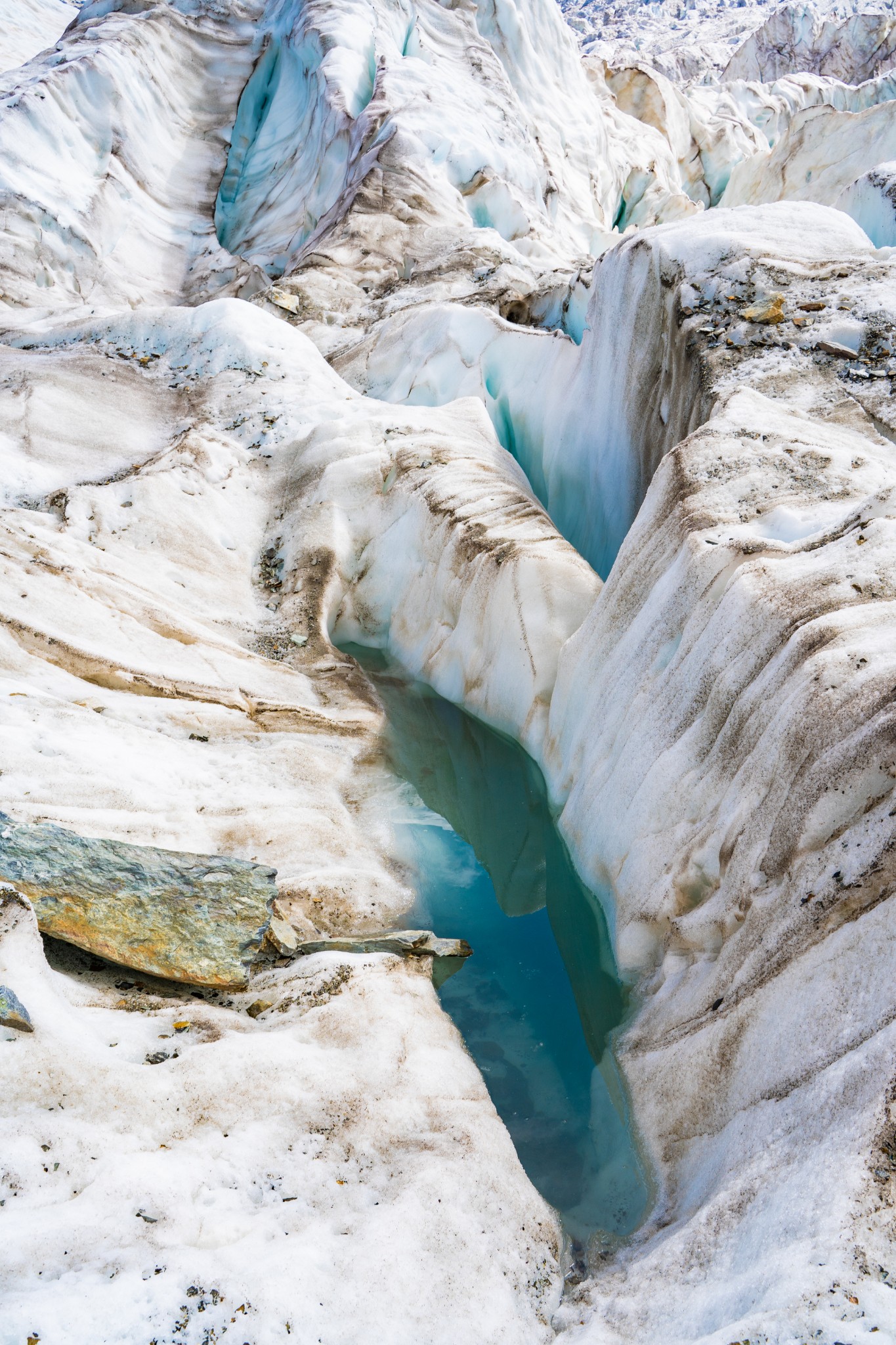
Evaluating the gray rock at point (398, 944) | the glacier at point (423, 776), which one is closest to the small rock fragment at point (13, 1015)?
the glacier at point (423, 776)

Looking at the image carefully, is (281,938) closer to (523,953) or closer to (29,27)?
(523,953)

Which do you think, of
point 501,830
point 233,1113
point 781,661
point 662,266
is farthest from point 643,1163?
point 662,266

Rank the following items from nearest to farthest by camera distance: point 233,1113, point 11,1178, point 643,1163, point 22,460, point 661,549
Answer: point 11,1178
point 233,1113
point 643,1163
point 661,549
point 22,460

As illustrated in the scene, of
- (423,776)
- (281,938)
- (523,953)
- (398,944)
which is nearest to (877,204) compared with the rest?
(423,776)

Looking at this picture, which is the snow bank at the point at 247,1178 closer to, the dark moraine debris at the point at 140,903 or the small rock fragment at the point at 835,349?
the dark moraine debris at the point at 140,903

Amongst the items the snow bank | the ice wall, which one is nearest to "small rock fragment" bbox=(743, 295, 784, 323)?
the ice wall

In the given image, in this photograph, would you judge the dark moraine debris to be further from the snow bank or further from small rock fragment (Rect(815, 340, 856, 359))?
small rock fragment (Rect(815, 340, 856, 359))

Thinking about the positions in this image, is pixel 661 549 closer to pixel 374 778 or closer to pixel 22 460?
pixel 374 778
